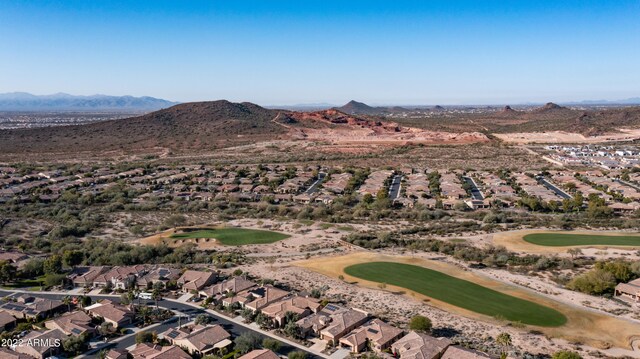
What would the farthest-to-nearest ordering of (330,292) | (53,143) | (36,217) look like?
1. (53,143)
2. (36,217)
3. (330,292)

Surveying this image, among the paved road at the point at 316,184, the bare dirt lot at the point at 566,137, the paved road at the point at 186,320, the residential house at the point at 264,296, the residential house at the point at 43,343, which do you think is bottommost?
the paved road at the point at 186,320

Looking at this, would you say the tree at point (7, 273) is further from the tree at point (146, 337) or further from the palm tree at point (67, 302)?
the tree at point (146, 337)

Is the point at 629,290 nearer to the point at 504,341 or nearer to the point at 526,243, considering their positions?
the point at 526,243

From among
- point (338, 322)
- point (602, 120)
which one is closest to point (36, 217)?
point (338, 322)

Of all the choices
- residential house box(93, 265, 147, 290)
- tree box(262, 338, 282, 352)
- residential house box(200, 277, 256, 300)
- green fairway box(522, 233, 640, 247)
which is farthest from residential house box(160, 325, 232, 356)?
green fairway box(522, 233, 640, 247)

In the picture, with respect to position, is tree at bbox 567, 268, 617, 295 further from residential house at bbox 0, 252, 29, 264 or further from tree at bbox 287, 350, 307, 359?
residential house at bbox 0, 252, 29, 264

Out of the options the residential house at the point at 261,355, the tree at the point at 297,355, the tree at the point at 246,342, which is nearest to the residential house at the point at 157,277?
the tree at the point at 246,342

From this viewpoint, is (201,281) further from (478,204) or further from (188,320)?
(478,204)
